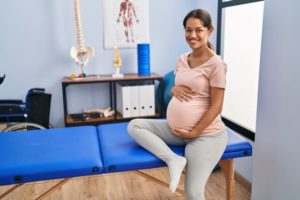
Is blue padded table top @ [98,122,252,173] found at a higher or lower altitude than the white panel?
lower

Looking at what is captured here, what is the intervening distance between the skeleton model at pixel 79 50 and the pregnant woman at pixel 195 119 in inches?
48.4

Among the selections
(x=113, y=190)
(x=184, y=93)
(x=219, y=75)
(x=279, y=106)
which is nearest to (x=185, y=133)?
(x=184, y=93)

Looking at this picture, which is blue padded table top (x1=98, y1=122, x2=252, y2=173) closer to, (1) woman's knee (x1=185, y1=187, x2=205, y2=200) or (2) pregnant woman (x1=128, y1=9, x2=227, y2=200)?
(2) pregnant woman (x1=128, y1=9, x2=227, y2=200)

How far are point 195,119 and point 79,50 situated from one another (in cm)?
148

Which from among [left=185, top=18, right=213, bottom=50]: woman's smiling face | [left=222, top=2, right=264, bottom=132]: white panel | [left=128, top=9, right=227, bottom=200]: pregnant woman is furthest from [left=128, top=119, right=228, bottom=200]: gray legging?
[left=222, top=2, right=264, bottom=132]: white panel

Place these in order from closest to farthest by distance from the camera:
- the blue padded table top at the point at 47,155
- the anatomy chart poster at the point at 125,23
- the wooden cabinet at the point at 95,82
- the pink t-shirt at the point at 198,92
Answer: the blue padded table top at the point at 47,155
the pink t-shirt at the point at 198,92
the wooden cabinet at the point at 95,82
the anatomy chart poster at the point at 125,23

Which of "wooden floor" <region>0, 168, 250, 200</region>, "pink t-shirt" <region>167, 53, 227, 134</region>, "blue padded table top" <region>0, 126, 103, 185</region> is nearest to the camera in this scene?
"blue padded table top" <region>0, 126, 103, 185</region>

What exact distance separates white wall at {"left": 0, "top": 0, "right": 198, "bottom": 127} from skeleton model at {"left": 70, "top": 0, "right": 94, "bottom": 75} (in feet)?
0.44

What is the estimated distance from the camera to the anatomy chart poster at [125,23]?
2768 millimetres

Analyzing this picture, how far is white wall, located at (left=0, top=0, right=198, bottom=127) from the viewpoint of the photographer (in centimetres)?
262

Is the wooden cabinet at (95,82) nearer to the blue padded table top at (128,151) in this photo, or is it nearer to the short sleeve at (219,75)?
the blue padded table top at (128,151)

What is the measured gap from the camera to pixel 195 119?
1562mm

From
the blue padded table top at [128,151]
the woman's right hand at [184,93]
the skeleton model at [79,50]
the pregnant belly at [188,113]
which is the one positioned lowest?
the blue padded table top at [128,151]

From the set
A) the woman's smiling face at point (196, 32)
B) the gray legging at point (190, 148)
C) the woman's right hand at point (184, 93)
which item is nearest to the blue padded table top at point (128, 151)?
the gray legging at point (190, 148)
